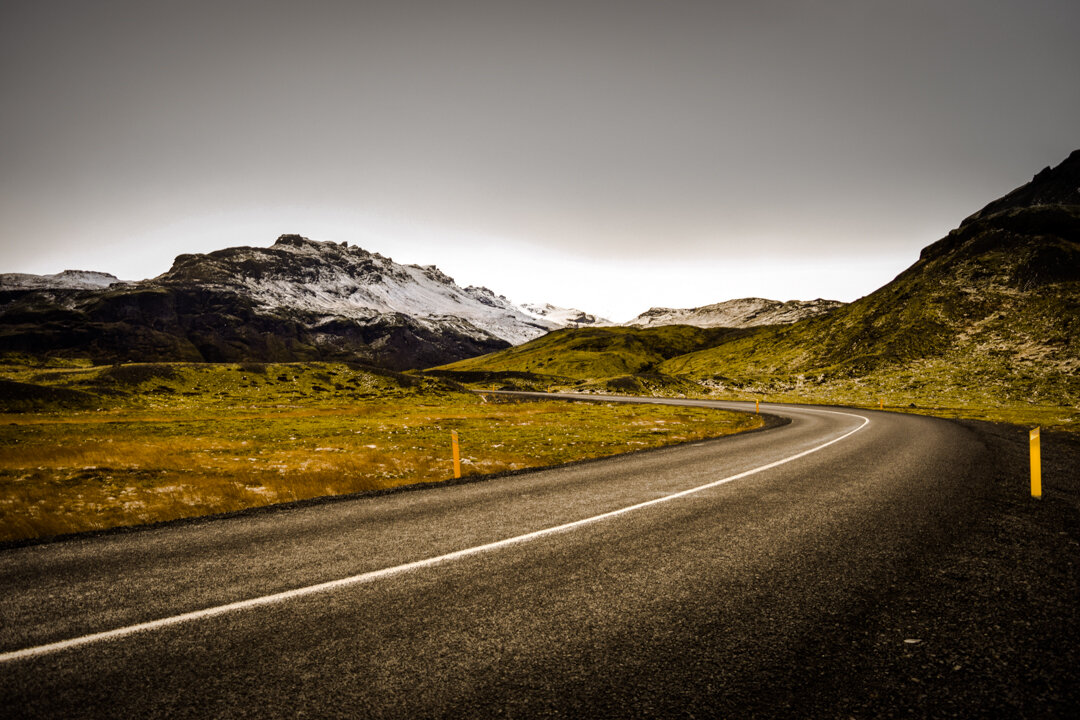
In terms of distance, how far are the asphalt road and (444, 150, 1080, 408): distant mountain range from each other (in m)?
70.9

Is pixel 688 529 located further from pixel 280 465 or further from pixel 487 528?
pixel 280 465

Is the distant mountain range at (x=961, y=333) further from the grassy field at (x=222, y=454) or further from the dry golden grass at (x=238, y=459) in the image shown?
the dry golden grass at (x=238, y=459)

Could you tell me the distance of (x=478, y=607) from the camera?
194 inches

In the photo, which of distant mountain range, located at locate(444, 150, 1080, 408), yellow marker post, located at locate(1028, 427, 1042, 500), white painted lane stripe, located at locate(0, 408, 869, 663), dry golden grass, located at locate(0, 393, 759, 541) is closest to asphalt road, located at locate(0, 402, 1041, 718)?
white painted lane stripe, located at locate(0, 408, 869, 663)

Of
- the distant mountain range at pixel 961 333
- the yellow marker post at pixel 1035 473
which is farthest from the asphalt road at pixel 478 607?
the distant mountain range at pixel 961 333

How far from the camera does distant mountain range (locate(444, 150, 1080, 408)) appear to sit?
2645 inches

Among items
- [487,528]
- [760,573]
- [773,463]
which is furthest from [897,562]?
[773,463]

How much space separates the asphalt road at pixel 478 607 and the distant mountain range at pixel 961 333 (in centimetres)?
7092

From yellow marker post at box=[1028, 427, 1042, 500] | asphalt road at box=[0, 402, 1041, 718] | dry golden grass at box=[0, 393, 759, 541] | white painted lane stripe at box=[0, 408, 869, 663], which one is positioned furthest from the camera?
dry golden grass at box=[0, 393, 759, 541]

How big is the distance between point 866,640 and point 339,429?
32764 mm

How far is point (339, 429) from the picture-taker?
32156 millimetres

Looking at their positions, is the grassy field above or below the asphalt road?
below

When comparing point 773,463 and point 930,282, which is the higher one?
point 930,282

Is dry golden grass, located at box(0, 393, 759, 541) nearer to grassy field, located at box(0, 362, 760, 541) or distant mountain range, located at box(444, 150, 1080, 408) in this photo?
grassy field, located at box(0, 362, 760, 541)
